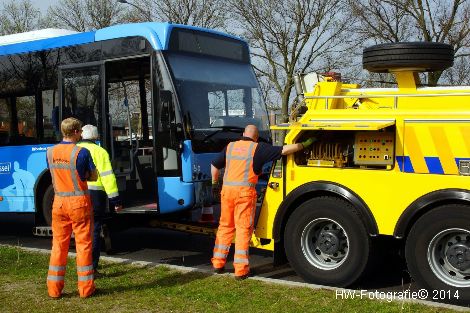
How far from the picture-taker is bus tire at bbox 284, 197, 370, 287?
5949mm

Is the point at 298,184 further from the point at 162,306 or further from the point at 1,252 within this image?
the point at 1,252

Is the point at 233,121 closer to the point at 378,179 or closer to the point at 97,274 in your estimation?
the point at 97,274

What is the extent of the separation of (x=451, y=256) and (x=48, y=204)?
5.70 metres

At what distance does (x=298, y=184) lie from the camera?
Answer: 250 inches

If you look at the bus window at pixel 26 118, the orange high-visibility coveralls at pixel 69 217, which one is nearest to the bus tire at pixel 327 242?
the orange high-visibility coveralls at pixel 69 217

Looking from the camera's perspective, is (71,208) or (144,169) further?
(144,169)

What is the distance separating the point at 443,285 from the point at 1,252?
18.2ft

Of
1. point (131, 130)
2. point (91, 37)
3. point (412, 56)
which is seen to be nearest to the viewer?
point (412, 56)

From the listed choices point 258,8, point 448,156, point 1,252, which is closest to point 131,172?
point 1,252

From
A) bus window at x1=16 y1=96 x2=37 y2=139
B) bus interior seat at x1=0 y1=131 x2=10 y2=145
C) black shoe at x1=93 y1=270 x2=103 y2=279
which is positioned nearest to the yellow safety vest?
black shoe at x1=93 y1=270 x2=103 y2=279

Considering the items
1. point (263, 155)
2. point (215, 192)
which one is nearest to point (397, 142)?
point (263, 155)

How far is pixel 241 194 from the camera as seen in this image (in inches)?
258

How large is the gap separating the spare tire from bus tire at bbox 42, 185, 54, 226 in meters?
4.93

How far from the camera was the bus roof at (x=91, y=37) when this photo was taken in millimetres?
7754
